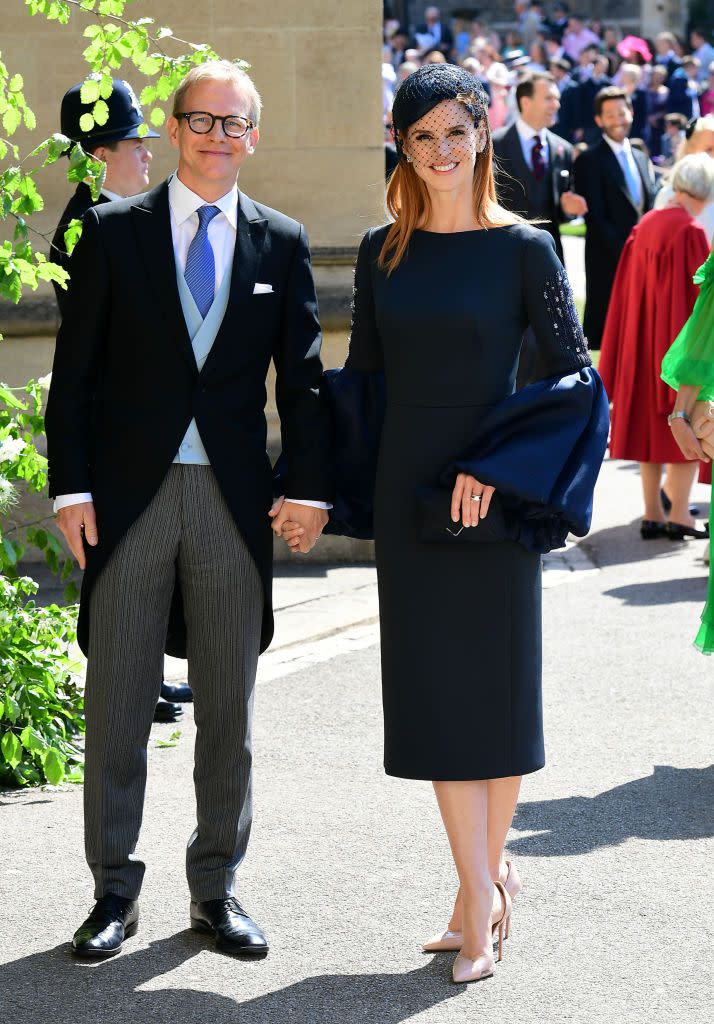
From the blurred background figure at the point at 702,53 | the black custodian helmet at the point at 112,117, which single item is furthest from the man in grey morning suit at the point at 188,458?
the blurred background figure at the point at 702,53

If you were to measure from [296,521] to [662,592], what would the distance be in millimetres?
4336

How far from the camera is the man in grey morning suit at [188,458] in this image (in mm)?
4148

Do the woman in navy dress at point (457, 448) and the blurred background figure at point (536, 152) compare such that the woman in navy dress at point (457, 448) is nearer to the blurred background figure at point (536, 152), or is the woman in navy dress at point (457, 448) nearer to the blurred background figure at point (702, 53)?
the blurred background figure at point (536, 152)

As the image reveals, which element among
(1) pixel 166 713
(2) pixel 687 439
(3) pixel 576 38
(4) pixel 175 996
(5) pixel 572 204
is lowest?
(1) pixel 166 713

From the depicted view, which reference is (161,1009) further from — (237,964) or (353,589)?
(353,589)

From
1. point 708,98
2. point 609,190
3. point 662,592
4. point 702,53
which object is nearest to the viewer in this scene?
point 662,592

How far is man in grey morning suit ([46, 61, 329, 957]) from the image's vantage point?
415 cm

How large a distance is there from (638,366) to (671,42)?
72.1 ft

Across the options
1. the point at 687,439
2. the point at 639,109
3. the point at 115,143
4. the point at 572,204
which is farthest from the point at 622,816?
the point at 639,109

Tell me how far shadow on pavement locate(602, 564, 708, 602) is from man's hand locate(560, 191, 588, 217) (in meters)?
3.98

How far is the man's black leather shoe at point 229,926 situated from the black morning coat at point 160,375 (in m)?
0.81

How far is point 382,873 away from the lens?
477 centimetres

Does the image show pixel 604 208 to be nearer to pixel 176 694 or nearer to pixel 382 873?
pixel 176 694

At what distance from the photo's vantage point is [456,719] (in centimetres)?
415
